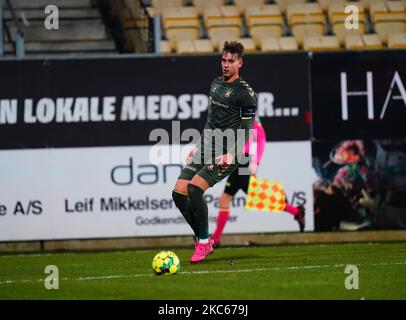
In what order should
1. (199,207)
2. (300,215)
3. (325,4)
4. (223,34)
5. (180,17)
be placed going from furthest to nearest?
(325,4), (180,17), (223,34), (300,215), (199,207)

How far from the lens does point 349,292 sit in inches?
370

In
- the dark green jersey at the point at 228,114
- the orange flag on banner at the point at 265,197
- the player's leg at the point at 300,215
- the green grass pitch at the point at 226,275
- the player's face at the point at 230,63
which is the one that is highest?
the player's face at the point at 230,63

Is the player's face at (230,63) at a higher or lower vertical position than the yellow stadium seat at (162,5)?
lower

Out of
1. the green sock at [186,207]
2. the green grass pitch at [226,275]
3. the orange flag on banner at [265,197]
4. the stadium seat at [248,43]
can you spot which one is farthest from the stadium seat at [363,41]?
the green sock at [186,207]

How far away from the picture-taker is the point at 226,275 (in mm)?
11156

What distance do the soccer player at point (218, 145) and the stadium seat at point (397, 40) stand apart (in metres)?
8.80

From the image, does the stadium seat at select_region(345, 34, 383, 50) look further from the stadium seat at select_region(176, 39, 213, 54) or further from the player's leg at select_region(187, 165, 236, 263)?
the player's leg at select_region(187, 165, 236, 263)

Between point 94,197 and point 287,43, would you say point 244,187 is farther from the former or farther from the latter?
point 287,43

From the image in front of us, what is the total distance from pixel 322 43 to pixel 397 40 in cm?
151

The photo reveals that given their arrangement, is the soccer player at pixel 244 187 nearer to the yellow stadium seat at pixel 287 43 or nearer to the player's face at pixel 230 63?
the player's face at pixel 230 63

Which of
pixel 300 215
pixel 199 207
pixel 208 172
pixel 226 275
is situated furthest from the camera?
pixel 300 215

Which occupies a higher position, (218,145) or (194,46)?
(194,46)

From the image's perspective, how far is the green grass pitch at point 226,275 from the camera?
9.59m

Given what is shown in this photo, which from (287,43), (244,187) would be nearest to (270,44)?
(287,43)
